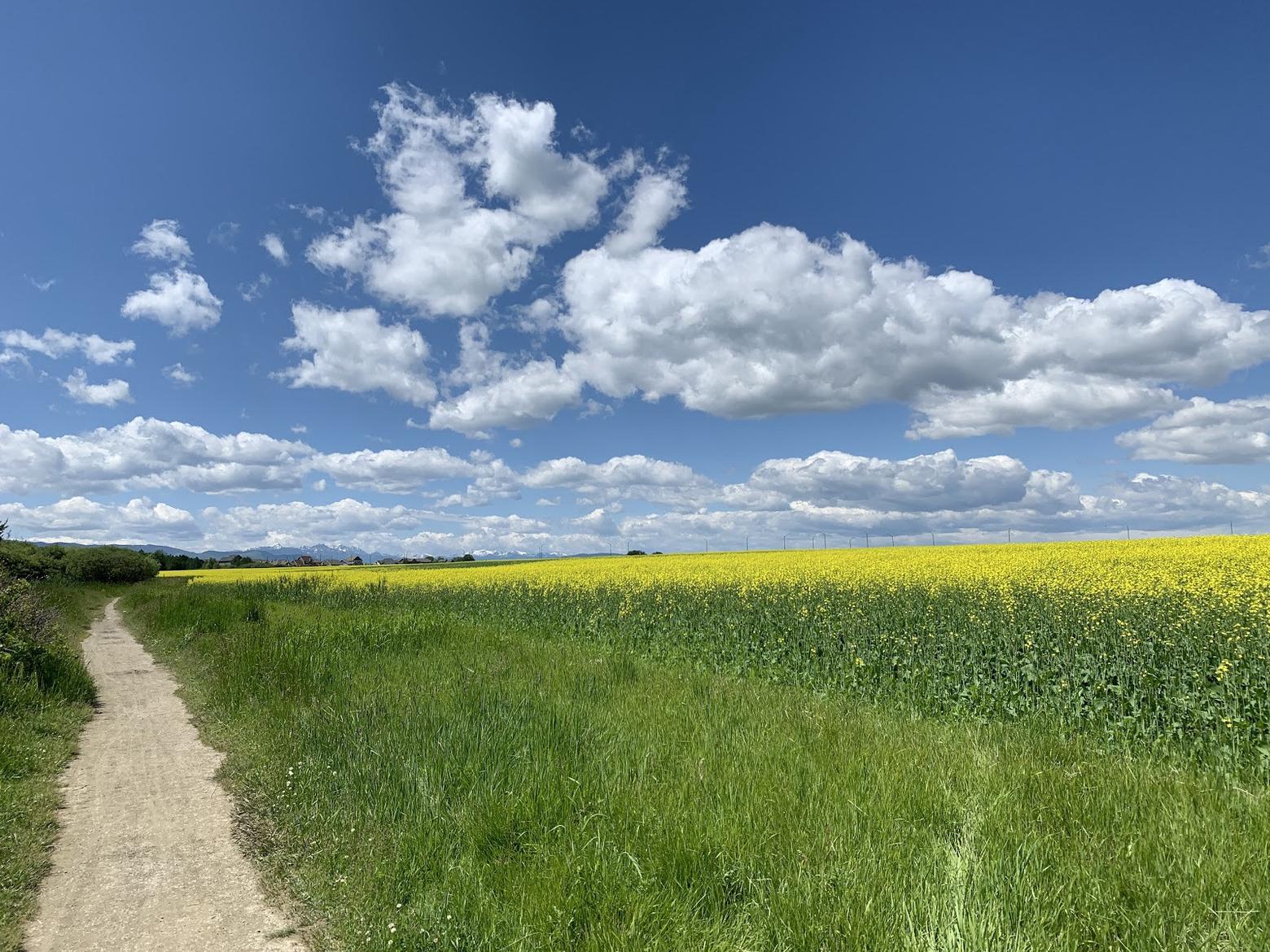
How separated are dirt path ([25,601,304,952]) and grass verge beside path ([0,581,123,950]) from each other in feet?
0.40

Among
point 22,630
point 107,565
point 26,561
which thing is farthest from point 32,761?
point 107,565

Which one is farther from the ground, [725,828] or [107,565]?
[107,565]

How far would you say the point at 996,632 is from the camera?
11070mm

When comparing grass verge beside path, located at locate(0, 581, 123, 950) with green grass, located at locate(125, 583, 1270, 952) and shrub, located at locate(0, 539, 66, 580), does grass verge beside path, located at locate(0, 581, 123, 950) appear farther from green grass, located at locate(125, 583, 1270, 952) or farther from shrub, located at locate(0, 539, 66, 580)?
shrub, located at locate(0, 539, 66, 580)

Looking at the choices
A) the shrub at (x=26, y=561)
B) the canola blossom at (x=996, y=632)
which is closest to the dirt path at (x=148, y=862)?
the canola blossom at (x=996, y=632)

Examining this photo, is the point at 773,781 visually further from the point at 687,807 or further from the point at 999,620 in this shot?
the point at 999,620

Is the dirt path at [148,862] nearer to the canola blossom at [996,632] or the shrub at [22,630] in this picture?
the shrub at [22,630]

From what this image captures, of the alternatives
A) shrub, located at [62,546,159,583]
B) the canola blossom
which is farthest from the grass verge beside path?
shrub, located at [62,546,159,583]

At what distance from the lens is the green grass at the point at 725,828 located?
3471mm

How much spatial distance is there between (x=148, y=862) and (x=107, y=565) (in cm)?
5681

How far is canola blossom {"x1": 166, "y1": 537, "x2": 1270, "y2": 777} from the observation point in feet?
25.1

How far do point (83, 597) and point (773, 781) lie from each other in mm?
39010

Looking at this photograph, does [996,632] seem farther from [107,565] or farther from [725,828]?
[107,565]

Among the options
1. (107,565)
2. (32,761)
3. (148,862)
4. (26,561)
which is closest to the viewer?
(148,862)
